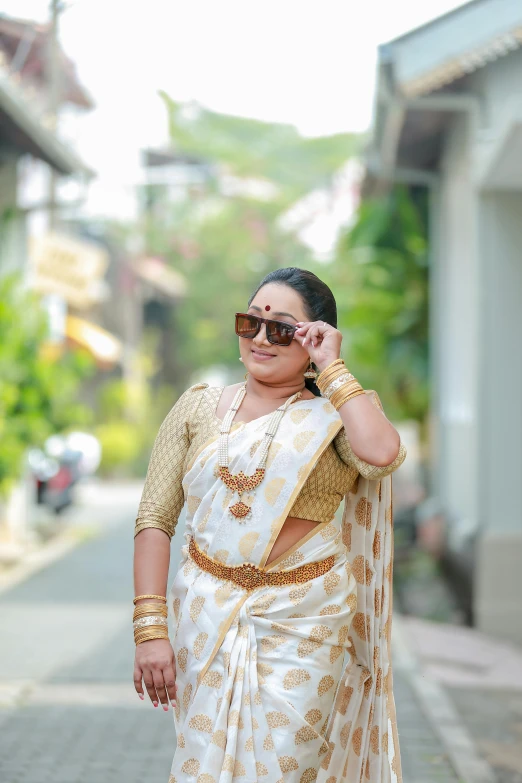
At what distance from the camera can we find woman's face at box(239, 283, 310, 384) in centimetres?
327

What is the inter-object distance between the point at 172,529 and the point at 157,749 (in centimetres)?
267

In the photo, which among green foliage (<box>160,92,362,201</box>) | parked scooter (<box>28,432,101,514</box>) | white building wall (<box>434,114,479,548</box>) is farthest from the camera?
green foliage (<box>160,92,362,201</box>)

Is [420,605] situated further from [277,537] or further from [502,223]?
[277,537]

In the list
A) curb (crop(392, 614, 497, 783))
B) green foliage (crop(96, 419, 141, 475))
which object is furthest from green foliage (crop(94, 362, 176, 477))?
curb (crop(392, 614, 497, 783))

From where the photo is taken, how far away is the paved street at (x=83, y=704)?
5.45 m

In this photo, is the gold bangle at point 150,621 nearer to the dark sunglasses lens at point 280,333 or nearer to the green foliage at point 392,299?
the dark sunglasses lens at point 280,333

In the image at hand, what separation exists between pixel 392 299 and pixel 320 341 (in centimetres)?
1128

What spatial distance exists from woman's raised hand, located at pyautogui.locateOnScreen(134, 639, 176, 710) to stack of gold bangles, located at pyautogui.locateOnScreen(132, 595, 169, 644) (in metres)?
0.02

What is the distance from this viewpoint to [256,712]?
3131 millimetres

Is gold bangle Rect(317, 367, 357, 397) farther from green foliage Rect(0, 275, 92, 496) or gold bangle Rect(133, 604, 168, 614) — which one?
green foliage Rect(0, 275, 92, 496)

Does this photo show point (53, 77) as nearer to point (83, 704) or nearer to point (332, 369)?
point (83, 704)

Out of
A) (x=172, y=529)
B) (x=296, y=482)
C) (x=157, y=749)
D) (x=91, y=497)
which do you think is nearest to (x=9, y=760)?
(x=157, y=749)

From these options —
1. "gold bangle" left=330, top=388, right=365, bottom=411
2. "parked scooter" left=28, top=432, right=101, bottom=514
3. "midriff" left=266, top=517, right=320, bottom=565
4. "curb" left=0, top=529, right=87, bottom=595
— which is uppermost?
"gold bangle" left=330, top=388, right=365, bottom=411

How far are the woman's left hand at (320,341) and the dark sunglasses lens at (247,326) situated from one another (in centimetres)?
13
